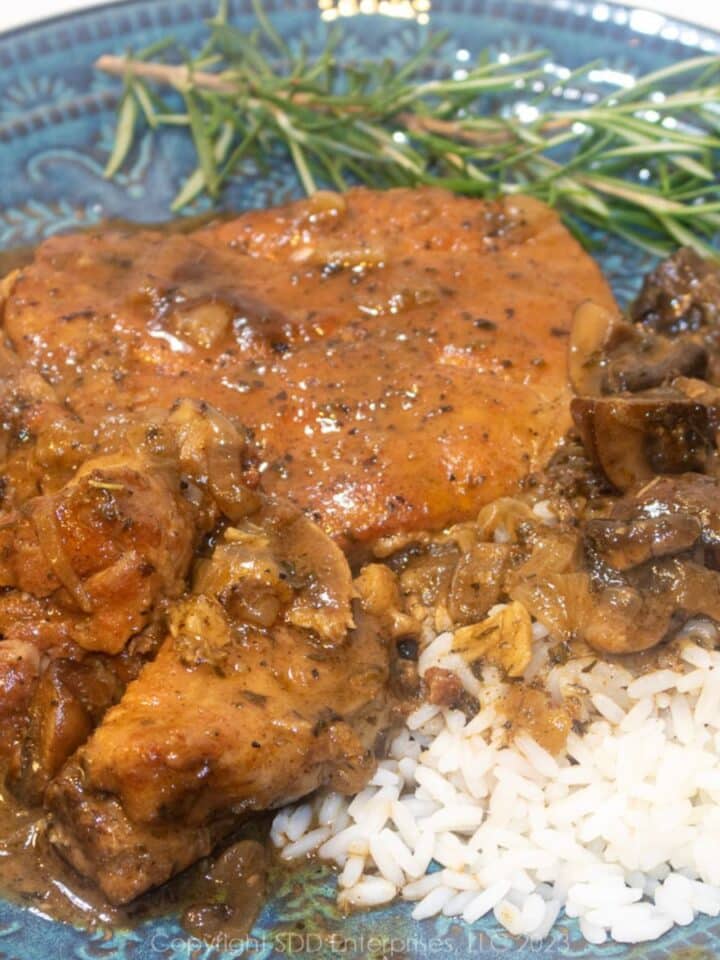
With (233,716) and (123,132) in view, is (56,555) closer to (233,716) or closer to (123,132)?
(233,716)

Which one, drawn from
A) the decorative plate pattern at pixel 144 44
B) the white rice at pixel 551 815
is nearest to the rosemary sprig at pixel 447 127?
the decorative plate pattern at pixel 144 44

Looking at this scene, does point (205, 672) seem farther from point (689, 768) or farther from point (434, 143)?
point (434, 143)

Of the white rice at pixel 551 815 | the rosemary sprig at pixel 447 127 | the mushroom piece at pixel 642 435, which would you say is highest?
the rosemary sprig at pixel 447 127

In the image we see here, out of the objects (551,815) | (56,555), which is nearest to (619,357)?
(551,815)

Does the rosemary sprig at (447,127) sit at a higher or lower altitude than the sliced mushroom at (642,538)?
higher

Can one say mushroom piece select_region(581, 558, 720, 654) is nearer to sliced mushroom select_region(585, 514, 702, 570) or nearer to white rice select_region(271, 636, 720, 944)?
sliced mushroom select_region(585, 514, 702, 570)

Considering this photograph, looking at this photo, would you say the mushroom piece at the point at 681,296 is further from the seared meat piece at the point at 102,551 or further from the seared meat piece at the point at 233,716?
the seared meat piece at the point at 102,551

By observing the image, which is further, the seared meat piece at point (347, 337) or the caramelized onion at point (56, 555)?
the seared meat piece at point (347, 337)

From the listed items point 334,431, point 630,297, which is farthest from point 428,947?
point 630,297
